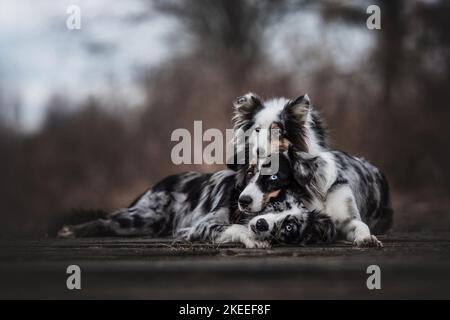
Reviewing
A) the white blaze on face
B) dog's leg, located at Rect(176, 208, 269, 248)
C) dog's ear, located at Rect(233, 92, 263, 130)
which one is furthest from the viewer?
dog's ear, located at Rect(233, 92, 263, 130)

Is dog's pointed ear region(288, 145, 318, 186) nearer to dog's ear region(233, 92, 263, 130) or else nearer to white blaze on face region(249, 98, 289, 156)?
white blaze on face region(249, 98, 289, 156)

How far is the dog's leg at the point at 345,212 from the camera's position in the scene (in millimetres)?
5977

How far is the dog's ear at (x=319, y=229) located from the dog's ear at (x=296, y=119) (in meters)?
0.62

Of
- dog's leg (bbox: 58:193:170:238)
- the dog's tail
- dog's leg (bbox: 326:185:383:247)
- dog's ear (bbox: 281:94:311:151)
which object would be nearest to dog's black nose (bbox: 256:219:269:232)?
dog's leg (bbox: 326:185:383:247)

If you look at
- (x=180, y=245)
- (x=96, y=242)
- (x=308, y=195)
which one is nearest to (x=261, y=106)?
(x=308, y=195)

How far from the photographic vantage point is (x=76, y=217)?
7.38 metres

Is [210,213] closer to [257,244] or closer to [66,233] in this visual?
[257,244]

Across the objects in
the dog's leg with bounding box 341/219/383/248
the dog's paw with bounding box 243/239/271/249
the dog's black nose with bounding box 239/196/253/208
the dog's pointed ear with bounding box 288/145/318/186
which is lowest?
the dog's paw with bounding box 243/239/271/249

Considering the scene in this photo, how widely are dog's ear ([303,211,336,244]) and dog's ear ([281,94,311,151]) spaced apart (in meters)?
0.62

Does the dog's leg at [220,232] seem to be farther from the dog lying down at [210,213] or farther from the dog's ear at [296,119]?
the dog's ear at [296,119]

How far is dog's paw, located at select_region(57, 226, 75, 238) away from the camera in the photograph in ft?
22.7

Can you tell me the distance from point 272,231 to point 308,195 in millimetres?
508

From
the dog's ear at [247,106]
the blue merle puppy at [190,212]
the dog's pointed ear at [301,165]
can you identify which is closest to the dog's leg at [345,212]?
the dog's pointed ear at [301,165]

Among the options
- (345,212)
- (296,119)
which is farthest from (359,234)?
(296,119)
